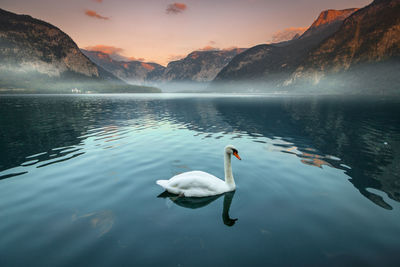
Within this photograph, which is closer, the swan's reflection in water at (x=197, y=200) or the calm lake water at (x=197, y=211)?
the calm lake water at (x=197, y=211)

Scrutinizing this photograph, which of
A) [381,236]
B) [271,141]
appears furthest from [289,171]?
[271,141]

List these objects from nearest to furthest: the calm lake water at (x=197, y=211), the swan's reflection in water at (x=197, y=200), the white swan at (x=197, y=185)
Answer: the calm lake water at (x=197, y=211) < the swan's reflection in water at (x=197, y=200) < the white swan at (x=197, y=185)

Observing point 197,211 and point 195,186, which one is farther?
point 195,186

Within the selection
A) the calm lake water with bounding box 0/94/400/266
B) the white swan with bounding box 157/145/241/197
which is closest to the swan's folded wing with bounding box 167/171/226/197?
the white swan with bounding box 157/145/241/197

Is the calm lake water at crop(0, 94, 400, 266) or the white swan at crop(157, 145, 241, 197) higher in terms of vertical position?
the white swan at crop(157, 145, 241, 197)

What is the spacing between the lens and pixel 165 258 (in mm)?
5242

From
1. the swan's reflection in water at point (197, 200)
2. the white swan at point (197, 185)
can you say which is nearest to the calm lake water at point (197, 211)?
the swan's reflection in water at point (197, 200)

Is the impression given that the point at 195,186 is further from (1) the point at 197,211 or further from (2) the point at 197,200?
(1) the point at 197,211

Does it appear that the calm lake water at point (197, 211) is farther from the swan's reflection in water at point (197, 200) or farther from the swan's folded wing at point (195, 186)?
the swan's folded wing at point (195, 186)

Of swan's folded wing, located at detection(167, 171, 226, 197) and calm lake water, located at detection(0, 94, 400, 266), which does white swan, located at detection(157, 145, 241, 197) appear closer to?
swan's folded wing, located at detection(167, 171, 226, 197)

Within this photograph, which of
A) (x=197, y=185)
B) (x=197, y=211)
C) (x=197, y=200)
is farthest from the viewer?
(x=197, y=200)

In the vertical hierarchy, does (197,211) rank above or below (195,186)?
below

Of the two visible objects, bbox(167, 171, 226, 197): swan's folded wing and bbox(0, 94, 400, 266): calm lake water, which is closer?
bbox(0, 94, 400, 266): calm lake water

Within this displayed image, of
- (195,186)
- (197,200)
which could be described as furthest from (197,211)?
(195,186)
